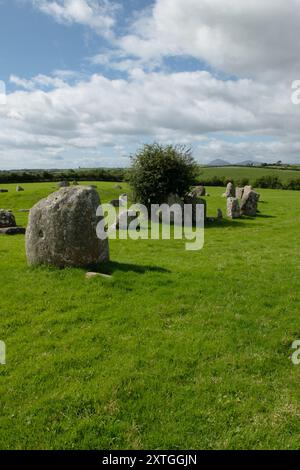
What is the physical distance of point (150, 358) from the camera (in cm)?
786

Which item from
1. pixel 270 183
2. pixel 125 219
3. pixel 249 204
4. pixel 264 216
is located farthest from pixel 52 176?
pixel 125 219

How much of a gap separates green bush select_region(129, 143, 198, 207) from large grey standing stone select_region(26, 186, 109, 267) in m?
17.8

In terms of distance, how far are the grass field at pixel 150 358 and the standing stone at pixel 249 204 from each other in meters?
18.9

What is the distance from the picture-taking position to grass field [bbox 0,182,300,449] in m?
5.94

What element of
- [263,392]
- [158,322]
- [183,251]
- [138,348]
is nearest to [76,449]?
[138,348]

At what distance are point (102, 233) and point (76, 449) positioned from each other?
8.21 meters

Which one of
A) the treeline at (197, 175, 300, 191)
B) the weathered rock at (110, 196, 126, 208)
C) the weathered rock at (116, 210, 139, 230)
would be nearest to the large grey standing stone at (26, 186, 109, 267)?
the weathered rock at (116, 210, 139, 230)

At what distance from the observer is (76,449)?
558cm

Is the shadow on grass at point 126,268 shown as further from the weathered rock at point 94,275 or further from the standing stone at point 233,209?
the standing stone at point 233,209

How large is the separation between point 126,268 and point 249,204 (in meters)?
21.9

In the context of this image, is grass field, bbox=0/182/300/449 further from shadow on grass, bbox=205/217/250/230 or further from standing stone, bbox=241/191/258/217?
standing stone, bbox=241/191/258/217

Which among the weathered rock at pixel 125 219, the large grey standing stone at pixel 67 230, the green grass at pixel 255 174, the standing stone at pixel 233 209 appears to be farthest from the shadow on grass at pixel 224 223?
the green grass at pixel 255 174

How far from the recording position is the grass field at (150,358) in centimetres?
594

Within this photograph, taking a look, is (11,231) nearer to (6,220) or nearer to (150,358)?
(6,220)
